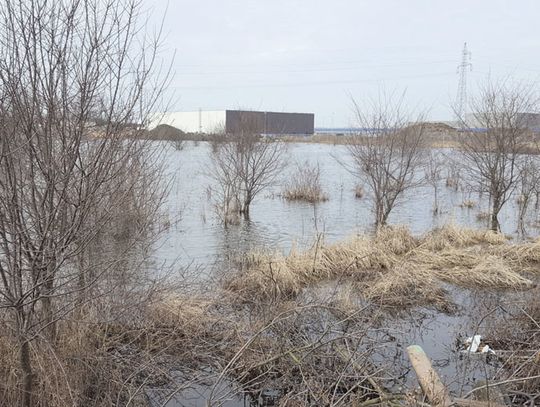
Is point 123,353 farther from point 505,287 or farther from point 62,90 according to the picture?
point 505,287

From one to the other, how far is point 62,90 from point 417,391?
4050mm

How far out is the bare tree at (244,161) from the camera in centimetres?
1831

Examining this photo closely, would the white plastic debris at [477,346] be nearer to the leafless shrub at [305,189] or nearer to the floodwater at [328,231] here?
the floodwater at [328,231]

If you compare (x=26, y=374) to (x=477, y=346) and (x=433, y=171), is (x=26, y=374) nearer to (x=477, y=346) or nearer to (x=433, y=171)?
(x=477, y=346)

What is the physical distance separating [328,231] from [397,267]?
19.3ft

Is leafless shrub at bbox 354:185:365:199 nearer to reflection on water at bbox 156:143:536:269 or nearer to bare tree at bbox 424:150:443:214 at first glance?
reflection on water at bbox 156:143:536:269

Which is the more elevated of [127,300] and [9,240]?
[9,240]

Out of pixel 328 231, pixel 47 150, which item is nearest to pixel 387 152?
pixel 328 231

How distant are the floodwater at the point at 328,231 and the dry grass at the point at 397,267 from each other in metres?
0.61

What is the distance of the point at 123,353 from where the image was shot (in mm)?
6105

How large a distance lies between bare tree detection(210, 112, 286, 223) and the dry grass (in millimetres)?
6711

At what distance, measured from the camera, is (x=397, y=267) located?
33.2ft

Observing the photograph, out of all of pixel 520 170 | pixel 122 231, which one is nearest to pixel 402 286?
pixel 122 231

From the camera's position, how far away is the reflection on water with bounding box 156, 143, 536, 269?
1348 centimetres
